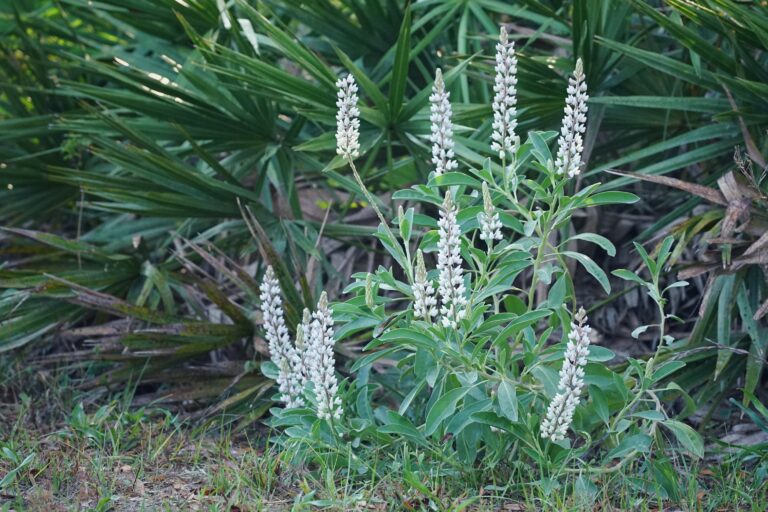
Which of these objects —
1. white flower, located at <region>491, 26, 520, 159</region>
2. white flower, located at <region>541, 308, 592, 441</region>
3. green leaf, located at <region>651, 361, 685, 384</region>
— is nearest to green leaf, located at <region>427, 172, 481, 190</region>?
white flower, located at <region>491, 26, 520, 159</region>

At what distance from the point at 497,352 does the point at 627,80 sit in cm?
178

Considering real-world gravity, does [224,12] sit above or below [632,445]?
above

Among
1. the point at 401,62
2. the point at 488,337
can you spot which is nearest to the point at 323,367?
the point at 488,337

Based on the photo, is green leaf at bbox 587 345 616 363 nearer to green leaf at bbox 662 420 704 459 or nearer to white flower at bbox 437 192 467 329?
green leaf at bbox 662 420 704 459

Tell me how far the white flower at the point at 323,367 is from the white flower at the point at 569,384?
63 cm

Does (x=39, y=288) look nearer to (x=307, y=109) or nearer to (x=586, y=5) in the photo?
(x=307, y=109)

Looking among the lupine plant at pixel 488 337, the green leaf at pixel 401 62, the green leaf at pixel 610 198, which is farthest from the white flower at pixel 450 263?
the green leaf at pixel 401 62

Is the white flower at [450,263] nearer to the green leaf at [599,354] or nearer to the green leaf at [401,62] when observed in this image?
the green leaf at [599,354]

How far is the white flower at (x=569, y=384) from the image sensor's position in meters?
2.65

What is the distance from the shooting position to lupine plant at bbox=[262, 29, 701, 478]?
275 centimetres

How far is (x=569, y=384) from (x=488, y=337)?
262mm

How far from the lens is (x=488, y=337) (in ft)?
9.20

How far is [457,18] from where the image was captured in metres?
4.82

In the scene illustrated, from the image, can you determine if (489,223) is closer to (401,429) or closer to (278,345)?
(401,429)
